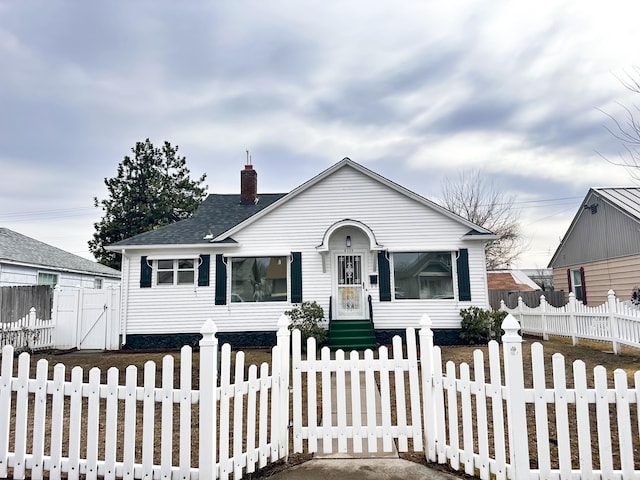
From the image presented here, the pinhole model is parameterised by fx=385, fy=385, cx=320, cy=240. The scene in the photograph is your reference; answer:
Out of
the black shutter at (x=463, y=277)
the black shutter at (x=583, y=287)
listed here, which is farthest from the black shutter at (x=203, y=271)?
the black shutter at (x=583, y=287)

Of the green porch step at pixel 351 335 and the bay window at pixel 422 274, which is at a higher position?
the bay window at pixel 422 274

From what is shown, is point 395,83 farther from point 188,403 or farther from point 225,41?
point 188,403

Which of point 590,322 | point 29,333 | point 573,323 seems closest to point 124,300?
point 29,333

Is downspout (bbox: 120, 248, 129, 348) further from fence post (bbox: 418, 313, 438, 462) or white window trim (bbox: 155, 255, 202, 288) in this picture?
fence post (bbox: 418, 313, 438, 462)

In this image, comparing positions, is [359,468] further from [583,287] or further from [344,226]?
[583,287]

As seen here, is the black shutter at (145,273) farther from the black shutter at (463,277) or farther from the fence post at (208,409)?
the fence post at (208,409)

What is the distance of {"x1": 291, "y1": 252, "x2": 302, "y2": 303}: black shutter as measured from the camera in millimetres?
12031

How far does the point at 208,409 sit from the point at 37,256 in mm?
18734

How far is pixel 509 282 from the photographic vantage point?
89.2 ft

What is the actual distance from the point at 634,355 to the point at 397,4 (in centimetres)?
1004

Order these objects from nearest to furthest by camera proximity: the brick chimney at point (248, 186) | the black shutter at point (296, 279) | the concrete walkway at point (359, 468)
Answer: the concrete walkway at point (359, 468) → the black shutter at point (296, 279) → the brick chimney at point (248, 186)

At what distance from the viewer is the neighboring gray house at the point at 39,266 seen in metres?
15.5

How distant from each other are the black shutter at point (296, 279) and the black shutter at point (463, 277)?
16.1 feet

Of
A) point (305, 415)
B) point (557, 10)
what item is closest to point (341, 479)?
point (305, 415)
